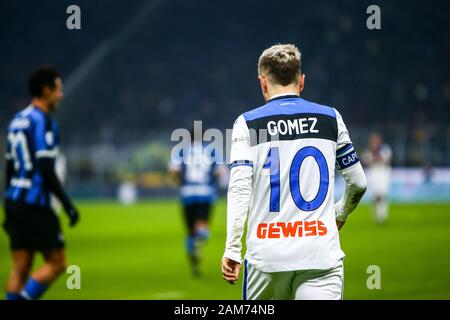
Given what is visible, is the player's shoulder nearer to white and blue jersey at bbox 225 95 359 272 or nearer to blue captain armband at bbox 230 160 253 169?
white and blue jersey at bbox 225 95 359 272

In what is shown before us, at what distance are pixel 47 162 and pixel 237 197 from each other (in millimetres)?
3097

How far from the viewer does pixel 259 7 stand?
37312 millimetres

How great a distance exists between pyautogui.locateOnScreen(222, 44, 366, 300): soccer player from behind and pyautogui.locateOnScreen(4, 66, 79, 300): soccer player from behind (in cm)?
297

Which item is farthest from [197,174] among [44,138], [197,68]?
[197,68]

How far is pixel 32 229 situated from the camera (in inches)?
258

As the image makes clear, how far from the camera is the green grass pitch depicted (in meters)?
9.22

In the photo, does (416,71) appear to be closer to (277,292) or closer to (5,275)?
(5,275)

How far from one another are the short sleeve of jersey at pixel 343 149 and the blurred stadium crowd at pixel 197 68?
24.9 m

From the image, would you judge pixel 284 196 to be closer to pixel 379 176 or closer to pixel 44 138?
pixel 44 138

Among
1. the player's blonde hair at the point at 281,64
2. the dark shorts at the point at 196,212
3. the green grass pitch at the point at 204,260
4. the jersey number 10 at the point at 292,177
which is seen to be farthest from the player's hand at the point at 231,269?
the dark shorts at the point at 196,212

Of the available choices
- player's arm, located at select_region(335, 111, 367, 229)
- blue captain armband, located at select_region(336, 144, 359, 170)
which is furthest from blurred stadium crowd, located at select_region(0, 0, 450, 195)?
blue captain armband, located at select_region(336, 144, 359, 170)
